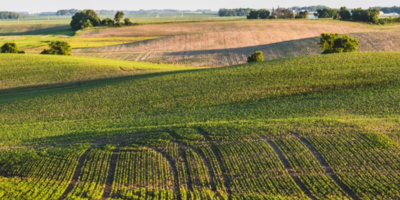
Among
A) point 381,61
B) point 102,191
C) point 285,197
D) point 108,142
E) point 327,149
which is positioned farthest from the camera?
point 381,61

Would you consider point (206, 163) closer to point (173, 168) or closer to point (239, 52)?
point (173, 168)

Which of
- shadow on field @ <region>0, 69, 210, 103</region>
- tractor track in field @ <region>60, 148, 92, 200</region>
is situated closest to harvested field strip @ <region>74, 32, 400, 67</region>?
shadow on field @ <region>0, 69, 210, 103</region>

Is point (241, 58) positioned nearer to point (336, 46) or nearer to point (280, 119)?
point (336, 46)

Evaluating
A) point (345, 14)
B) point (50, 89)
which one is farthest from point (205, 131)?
point (345, 14)

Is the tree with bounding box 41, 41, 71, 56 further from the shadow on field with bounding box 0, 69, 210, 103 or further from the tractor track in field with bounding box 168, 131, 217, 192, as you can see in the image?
the tractor track in field with bounding box 168, 131, 217, 192

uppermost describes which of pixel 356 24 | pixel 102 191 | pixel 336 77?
pixel 356 24

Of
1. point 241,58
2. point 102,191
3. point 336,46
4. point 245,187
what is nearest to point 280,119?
point 245,187
